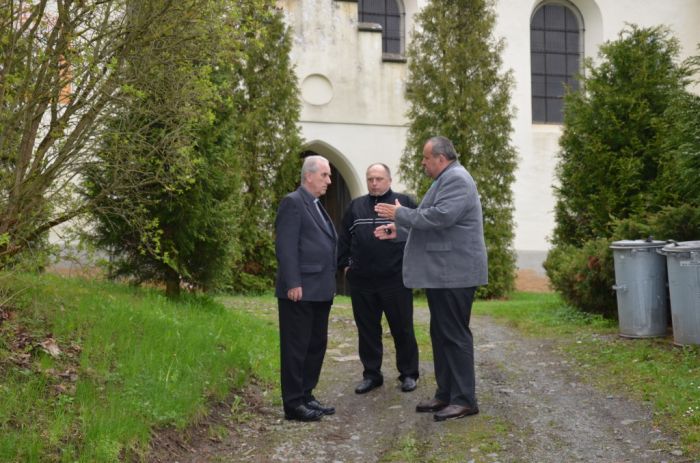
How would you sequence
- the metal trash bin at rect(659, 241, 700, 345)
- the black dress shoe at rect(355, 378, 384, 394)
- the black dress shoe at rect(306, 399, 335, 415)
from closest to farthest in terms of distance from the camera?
the black dress shoe at rect(306, 399, 335, 415), the black dress shoe at rect(355, 378, 384, 394), the metal trash bin at rect(659, 241, 700, 345)

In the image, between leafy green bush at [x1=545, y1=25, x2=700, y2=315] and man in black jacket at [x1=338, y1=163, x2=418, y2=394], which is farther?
leafy green bush at [x1=545, y1=25, x2=700, y2=315]

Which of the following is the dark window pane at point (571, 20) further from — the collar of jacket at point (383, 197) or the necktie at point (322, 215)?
the necktie at point (322, 215)

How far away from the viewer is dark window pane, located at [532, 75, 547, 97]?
2078 centimetres

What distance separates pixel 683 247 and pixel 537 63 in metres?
14.0

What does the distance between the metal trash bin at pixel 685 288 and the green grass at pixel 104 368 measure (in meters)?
4.03

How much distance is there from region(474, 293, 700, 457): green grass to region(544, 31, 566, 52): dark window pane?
455 inches

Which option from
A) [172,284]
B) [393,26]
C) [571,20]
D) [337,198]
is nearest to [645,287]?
[172,284]

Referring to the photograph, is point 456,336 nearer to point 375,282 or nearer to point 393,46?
point 375,282

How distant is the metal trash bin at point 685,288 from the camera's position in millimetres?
7672

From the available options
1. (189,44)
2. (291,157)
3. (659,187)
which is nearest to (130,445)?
(189,44)

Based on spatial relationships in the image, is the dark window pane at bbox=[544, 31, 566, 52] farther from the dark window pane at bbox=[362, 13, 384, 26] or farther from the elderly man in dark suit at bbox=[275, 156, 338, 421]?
the elderly man in dark suit at bbox=[275, 156, 338, 421]

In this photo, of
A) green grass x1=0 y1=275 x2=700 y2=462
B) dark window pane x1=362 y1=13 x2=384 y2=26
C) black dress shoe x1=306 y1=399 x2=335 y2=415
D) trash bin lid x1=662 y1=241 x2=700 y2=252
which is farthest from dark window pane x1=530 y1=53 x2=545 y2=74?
black dress shoe x1=306 y1=399 x2=335 y2=415

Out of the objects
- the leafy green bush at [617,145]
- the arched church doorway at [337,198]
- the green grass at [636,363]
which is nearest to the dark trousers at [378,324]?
the green grass at [636,363]

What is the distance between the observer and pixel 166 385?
5.85 metres
